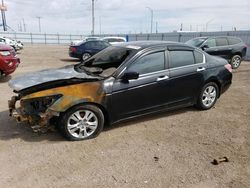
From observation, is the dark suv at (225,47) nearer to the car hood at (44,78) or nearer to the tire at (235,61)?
the tire at (235,61)

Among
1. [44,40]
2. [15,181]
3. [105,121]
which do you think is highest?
[44,40]

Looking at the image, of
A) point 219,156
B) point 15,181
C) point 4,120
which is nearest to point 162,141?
point 219,156

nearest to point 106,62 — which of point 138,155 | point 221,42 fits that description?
point 138,155

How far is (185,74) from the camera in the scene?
17.5ft

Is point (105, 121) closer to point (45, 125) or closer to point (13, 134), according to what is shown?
point (45, 125)

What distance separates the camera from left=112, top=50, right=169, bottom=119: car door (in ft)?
15.0

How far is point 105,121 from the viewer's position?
465cm

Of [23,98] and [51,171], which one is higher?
[23,98]

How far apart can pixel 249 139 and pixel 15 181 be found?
3621mm

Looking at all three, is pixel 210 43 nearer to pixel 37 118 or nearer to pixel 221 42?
pixel 221 42

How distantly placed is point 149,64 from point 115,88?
889mm

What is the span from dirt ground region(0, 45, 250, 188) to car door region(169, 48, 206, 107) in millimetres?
442

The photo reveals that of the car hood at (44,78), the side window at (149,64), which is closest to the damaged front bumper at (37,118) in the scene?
the car hood at (44,78)

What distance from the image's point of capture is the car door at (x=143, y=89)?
4.57m
